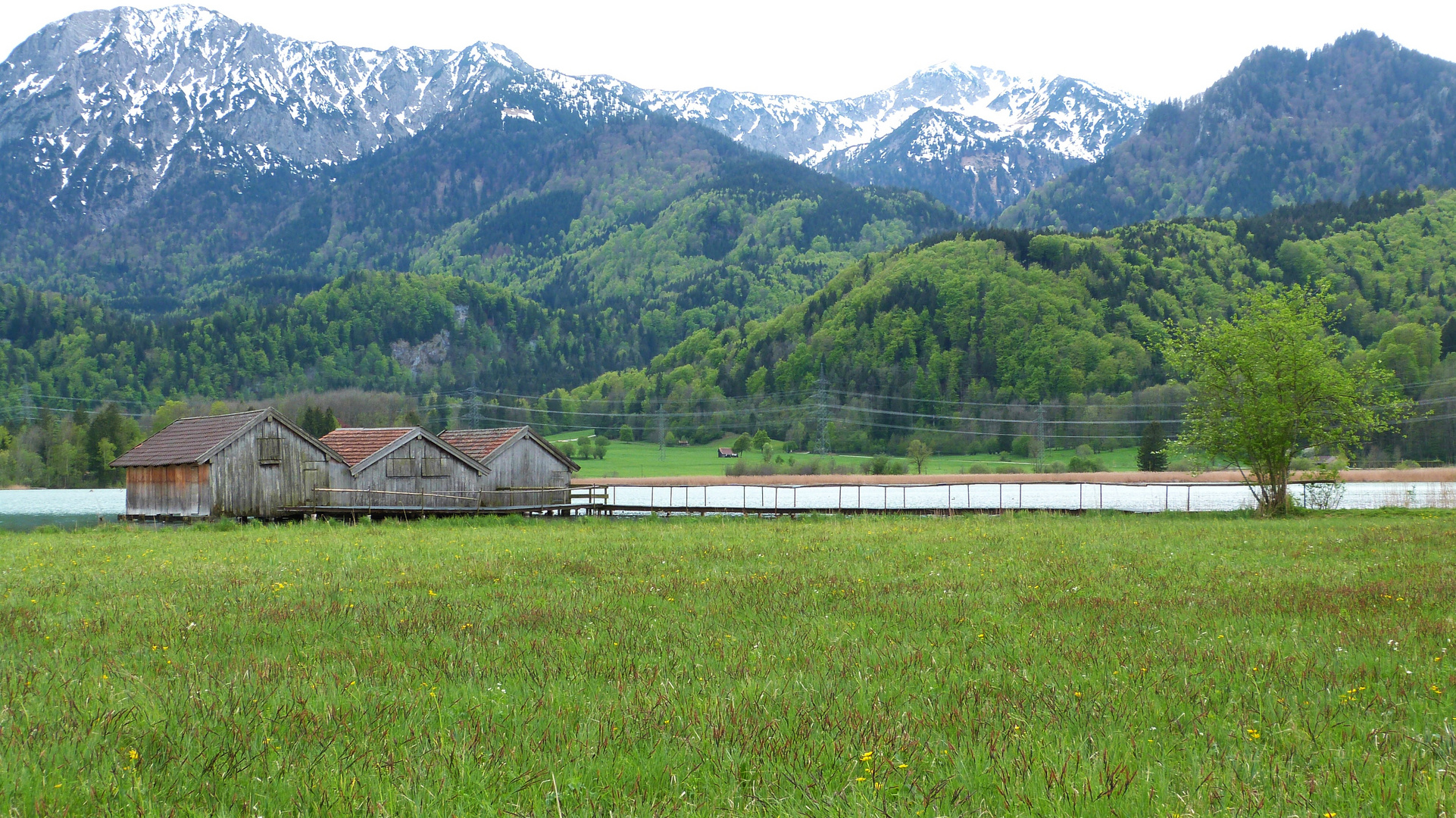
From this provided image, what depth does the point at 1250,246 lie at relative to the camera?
199m

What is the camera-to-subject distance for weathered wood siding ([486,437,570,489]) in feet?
209

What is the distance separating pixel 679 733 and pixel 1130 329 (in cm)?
17458

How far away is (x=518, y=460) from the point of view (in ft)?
214

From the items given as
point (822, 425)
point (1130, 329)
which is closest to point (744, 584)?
point (822, 425)

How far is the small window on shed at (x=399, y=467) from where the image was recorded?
56875mm

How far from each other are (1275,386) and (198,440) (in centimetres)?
5142

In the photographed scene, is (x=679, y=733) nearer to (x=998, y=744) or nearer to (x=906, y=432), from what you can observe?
(x=998, y=744)

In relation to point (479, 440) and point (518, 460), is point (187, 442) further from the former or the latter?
point (518, 460)

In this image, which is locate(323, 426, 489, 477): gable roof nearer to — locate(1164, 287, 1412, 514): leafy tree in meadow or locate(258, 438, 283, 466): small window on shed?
locate(258, 438, 283, 466): small window on shed

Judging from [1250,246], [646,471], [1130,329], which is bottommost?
[646,471]

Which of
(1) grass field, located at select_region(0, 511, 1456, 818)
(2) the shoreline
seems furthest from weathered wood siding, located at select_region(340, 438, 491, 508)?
(1) grass field, located at select_region(0, 511, 1456, 818)

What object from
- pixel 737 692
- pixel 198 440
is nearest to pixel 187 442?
pixel 198 440

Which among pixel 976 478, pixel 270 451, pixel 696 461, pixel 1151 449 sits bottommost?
pixel 696 461

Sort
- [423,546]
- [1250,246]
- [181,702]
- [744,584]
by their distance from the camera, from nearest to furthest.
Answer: [181,702] < [744,584] < [423,546] < [1250,246]
